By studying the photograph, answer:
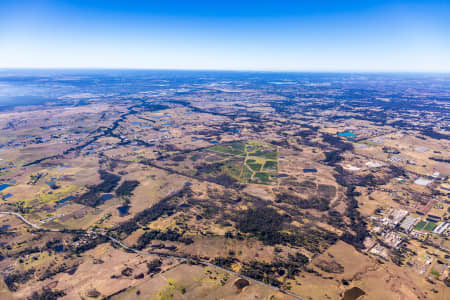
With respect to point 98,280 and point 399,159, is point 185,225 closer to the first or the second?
point 98,280

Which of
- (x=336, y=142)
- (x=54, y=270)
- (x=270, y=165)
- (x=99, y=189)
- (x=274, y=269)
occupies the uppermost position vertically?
(x=336, y=142)

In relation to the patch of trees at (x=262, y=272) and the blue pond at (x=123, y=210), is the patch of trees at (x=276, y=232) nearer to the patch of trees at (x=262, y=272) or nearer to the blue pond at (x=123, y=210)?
the patch of trees at (x=262, y=272)

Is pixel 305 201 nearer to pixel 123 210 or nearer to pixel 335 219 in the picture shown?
pixel 335 219

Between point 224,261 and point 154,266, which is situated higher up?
point 224,261

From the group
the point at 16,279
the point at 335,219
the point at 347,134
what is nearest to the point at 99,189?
the point at 16,279

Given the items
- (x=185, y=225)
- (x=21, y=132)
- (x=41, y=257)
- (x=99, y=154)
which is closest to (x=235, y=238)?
(x=185, y=225)

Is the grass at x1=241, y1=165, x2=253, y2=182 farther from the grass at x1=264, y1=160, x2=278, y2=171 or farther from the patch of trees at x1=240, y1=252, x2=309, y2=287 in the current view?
the patch of trees at x1=240, y1=252, x2=309, y2=287
